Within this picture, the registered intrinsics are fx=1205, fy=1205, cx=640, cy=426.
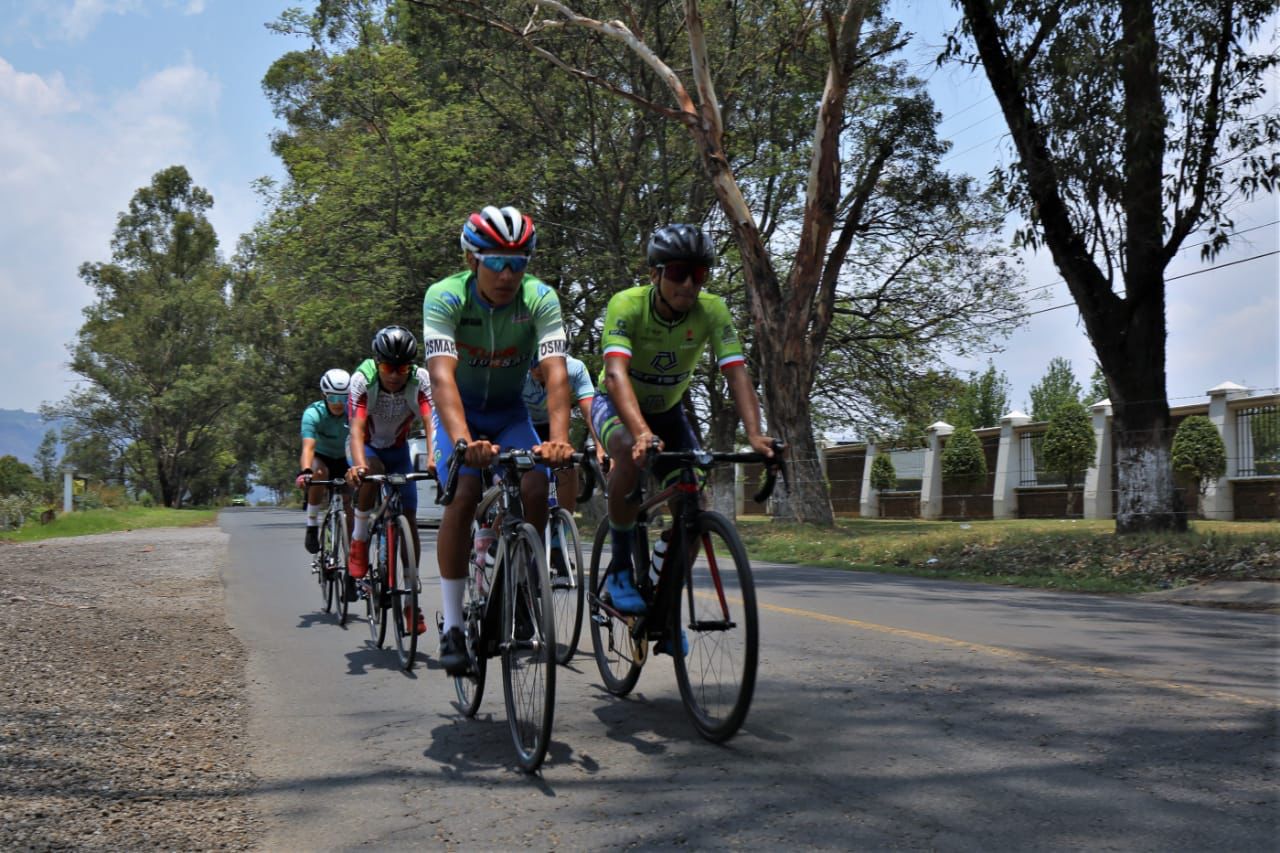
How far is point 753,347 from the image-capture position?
2991 centimetres

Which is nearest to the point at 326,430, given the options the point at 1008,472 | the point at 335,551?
the point at 335,551

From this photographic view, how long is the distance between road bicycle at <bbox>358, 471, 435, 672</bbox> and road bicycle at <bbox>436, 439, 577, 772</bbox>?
1.47 metres

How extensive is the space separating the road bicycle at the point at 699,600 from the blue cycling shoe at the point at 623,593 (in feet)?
0.13

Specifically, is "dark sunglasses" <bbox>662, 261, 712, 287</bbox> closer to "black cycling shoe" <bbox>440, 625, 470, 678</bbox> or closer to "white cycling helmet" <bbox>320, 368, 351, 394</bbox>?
"black cycling shoe" <bbox>440, 625, 470, 678</bbox>

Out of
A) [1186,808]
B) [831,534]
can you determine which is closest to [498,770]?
[1186,808]

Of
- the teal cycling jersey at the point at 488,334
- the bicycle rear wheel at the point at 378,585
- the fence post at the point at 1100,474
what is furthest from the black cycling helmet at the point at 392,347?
the fence post at the point at 1100,474

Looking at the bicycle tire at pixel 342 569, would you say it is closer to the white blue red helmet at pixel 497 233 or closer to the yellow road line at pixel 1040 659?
the yellow road line at pixel 1040 659

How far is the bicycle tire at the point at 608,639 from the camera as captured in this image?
5.92 metres

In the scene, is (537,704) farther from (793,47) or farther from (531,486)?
(793,47)

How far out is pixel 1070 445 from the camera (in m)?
27.1

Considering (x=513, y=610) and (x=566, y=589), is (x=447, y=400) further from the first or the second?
(x=566, y=589)

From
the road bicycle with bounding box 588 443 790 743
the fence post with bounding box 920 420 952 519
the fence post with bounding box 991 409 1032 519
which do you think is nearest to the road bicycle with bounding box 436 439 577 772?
the road bicycle with bounding box 588 443 790 743

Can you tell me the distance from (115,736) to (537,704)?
7.61ft

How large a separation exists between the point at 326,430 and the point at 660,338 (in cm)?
559
